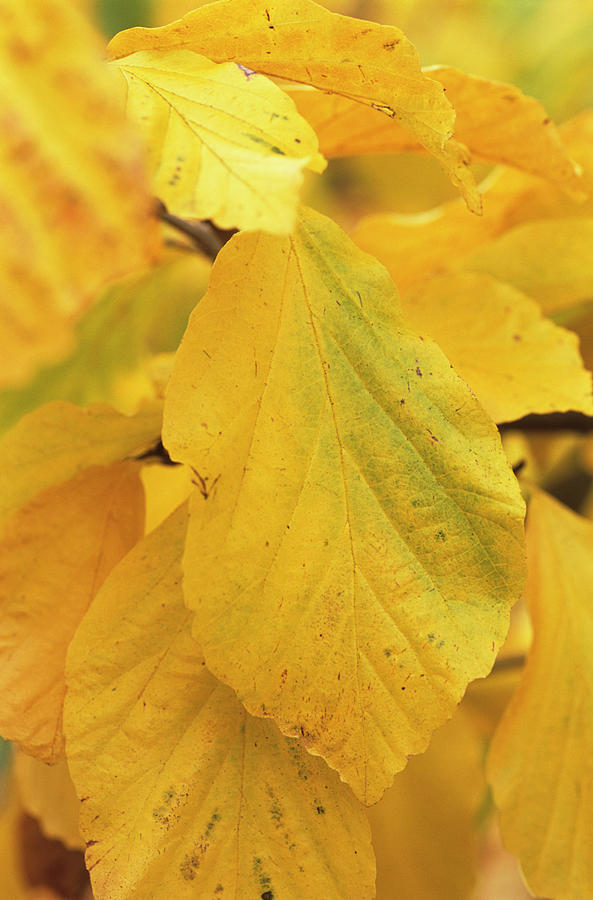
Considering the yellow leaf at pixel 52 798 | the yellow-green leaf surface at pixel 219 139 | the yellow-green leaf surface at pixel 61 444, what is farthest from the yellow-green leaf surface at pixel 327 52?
the yellow leaf at pixel 52 798

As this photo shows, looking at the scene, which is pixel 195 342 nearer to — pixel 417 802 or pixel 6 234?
pixel 6 234

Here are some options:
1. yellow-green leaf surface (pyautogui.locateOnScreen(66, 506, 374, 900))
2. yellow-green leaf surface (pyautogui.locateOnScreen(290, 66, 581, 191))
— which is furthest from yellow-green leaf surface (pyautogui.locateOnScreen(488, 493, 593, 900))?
yellow-green leaf surface (pyautogui.locateOnScreen(290, 66, 581, 191))

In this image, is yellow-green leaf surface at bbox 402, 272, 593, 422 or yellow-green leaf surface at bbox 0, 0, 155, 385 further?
yellow-green leaf surface at bbox 402, 272, 593, 422

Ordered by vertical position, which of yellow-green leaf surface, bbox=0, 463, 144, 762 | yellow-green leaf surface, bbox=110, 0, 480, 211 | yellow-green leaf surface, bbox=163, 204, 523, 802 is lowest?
yellow-green leaf surface, bbox=0, 463, 144, 762

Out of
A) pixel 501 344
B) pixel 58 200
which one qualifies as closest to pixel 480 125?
pixel 501 344

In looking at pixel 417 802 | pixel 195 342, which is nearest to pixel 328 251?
pixel 195 342

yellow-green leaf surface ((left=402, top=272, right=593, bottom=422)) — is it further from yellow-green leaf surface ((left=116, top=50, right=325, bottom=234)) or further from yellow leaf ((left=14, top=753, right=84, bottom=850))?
yellow leaf ((left=14, top=753, right=84, bottom=850))
